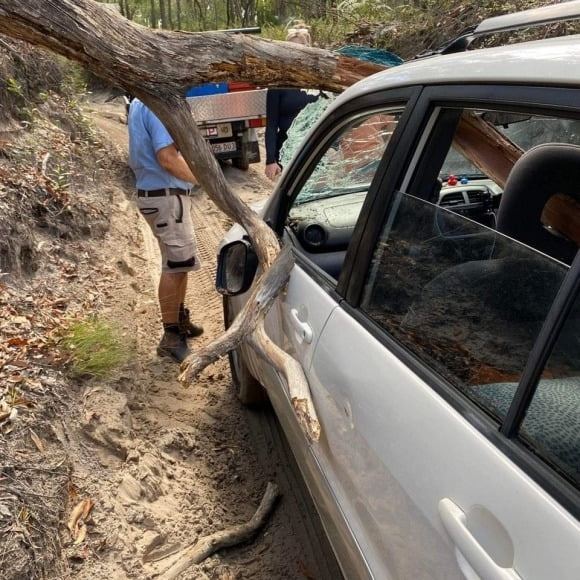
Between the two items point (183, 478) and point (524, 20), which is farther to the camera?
point (183, 478)

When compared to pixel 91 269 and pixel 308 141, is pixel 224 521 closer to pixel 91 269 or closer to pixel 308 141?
pixel 308 141

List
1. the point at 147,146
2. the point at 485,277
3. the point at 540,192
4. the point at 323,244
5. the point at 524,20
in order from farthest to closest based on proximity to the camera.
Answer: the point at 147,146, the point at 323,244, the point at 540,192, the point at 524,20, the point at 485,277

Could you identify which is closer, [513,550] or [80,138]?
[513,550]

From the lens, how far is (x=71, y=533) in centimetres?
236

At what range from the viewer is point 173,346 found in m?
4.31

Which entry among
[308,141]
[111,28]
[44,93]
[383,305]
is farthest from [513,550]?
[44,93]

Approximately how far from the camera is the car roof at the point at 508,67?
1.13 meters

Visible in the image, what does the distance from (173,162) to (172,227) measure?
1.84ft

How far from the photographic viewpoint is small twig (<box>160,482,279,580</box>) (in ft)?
8.06

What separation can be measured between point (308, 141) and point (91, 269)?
3053mm

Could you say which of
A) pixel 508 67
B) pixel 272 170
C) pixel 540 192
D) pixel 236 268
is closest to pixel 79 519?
pixel 236 268

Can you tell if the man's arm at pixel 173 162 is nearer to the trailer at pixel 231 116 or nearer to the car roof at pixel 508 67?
the car roof at pixel 508 67

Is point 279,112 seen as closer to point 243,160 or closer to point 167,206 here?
point 167,206

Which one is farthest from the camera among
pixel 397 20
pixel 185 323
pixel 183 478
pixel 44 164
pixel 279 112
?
pixel 397 20
